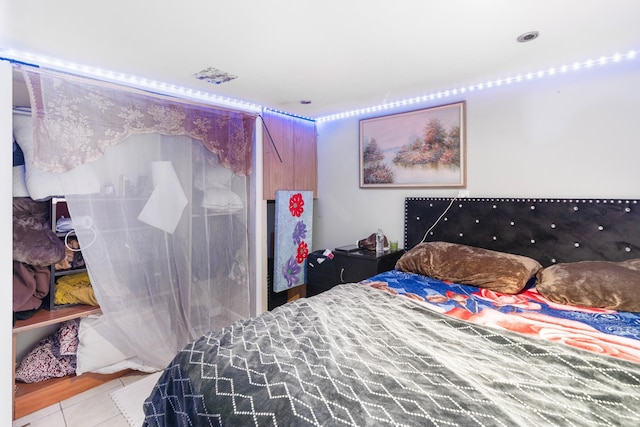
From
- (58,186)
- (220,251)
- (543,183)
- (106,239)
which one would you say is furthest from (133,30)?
(543,183)

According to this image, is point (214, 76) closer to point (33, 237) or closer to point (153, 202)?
point (153, 202)

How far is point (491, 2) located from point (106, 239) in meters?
2.65

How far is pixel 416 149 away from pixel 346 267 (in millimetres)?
1329

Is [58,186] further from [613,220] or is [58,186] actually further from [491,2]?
[613,220]

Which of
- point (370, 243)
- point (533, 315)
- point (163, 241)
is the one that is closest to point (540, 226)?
point (533, 315)

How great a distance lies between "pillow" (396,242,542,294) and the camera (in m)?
2.20

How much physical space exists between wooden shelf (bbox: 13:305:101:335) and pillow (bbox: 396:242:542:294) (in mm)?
2385

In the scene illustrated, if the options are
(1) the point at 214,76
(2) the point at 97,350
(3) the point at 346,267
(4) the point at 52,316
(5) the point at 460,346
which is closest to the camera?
(5) the point at 460,346

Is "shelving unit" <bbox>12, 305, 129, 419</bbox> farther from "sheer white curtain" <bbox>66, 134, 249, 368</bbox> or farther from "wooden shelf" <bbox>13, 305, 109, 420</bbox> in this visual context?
"sheer white curtain" <bbox>66, 134, 249, 368</bbox>

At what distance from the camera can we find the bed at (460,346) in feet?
3.34

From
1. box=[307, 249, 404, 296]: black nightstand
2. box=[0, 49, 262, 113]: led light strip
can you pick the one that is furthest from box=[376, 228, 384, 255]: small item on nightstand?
box=[0, 49, 262, 113]: led light strip

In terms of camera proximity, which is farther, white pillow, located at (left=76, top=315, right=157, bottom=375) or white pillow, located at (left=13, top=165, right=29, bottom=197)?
white pillow, located at (left=76, top=315, right=157, bottom=375)

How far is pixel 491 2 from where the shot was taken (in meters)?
1.50

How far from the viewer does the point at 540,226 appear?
246 cm
